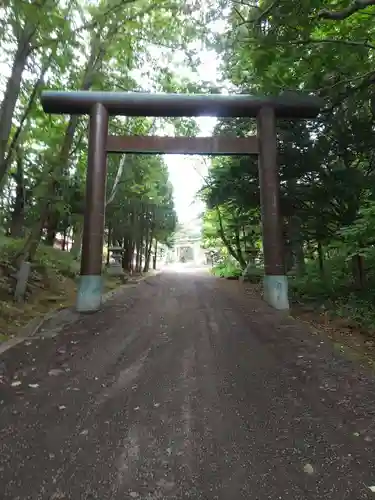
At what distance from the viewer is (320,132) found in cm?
857

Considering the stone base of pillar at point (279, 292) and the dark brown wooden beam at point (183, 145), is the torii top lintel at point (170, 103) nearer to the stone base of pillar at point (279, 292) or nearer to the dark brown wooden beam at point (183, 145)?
the dark brown wooden beam at point (183, 145)

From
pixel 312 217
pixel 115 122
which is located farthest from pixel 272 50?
pixel 115 122

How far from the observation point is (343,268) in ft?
34.5

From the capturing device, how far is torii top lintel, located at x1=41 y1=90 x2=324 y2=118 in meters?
7.59

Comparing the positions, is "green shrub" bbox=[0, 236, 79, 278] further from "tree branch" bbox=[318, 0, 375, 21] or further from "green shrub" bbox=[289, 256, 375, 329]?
"tree branch" bbox=[318, 0, 375, 21]

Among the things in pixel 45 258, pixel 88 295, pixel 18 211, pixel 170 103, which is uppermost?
pixel 170 103

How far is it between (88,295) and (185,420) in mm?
4949

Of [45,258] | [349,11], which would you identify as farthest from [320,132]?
[45,258]

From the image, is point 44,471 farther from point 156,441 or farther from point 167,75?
point 167,75

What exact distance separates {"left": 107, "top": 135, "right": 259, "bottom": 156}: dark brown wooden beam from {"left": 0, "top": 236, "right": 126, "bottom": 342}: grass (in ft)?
12.6

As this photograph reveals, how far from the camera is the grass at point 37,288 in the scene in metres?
6.58

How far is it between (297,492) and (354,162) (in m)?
8.71

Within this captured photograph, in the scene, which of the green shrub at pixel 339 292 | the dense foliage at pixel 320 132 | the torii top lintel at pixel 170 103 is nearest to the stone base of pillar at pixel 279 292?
the green shrub at pixel 339 292

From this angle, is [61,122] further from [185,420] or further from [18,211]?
[185,420]
